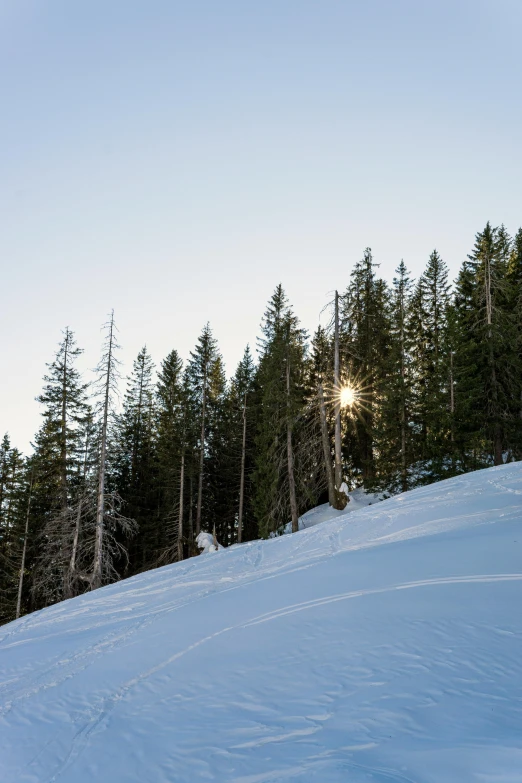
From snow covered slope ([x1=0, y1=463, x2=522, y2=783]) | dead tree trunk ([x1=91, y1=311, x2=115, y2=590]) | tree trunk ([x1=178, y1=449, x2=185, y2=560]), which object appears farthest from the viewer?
tree trunk ([x1=178, y1=449, x2=185, y2=560])

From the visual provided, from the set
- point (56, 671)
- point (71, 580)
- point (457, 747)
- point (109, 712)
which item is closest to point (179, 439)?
point (71, 580)

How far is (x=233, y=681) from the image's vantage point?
16.4 ft

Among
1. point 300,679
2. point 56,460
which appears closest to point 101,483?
point 56,460

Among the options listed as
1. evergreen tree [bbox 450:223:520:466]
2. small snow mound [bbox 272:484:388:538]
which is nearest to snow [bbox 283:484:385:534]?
small snow mound [bbox 272:484:388:538]

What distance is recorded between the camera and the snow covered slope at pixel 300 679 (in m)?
3.53

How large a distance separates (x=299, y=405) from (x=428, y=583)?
16.9 metres

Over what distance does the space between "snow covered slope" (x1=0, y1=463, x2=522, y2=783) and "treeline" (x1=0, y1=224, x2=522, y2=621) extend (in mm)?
12805

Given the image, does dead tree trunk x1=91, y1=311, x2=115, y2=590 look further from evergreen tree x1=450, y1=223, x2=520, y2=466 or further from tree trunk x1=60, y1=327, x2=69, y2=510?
evergreen tree x1=450, y1=223, x2=520, y2=466

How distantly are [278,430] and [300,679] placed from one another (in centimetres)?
1875

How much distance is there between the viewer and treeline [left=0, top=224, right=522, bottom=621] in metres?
21.8

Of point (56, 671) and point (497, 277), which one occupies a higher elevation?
point (497, 277)

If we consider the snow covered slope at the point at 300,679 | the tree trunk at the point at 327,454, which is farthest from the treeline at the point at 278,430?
the snow covered slope at the point at 300,679

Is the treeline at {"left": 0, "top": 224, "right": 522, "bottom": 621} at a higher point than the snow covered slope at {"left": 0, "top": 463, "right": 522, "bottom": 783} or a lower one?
higher

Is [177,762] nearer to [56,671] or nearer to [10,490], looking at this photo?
[56,671]
